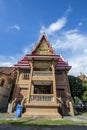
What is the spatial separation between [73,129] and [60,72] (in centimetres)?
1874

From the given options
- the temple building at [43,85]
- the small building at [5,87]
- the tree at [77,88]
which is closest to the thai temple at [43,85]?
the temple building at [43,85]

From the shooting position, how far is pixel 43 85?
24.7 meters

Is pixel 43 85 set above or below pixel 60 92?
above

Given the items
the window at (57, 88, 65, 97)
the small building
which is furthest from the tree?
the small building

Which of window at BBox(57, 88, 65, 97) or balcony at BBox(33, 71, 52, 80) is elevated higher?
balcony at BBox(33, 71, 52, 80)

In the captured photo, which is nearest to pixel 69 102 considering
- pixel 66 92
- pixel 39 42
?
pixel 66 92

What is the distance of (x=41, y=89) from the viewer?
80.6 ft

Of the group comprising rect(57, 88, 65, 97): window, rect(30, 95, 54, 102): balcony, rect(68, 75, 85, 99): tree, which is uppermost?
rect(68, 75, 85, 99): tree

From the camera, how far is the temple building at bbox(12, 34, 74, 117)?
18.7 metres

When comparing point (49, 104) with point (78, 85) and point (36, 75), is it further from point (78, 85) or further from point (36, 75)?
point (78, 85)

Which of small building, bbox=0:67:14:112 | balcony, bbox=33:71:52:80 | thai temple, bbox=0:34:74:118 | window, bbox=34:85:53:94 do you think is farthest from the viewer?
window, bbox=34:85:53:94

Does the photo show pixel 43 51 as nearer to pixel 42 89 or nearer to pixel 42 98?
pixel 42 89

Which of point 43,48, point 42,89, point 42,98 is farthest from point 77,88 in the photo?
point 42,98

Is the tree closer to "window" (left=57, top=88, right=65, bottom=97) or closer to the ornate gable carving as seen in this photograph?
"window" (left=57, top=88, right=65, bottom=97)
